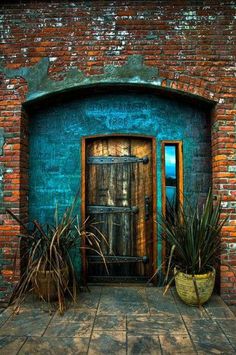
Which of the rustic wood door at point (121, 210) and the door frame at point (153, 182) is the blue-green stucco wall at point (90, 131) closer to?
the door frame at point (153, 182)

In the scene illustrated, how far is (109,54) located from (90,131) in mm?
949

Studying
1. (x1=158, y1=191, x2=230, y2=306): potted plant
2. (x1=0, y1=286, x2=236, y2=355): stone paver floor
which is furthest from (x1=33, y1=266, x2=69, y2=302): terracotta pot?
(x1=158, y1=191, x2=230, y2=306): potted plant

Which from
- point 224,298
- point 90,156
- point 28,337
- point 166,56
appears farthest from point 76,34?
point 224,298

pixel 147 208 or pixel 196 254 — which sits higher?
pixel 147 208

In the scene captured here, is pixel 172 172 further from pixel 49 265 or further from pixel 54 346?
pixel 54 346

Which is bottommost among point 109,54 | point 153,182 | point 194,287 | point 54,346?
point 54,346

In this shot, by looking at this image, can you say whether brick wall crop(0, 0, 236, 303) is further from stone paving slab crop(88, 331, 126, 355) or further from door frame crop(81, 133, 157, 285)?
stone paving slab crop(88, 331, 126, 355)

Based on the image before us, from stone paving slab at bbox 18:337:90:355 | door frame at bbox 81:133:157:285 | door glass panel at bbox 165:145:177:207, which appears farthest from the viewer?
door glass panel at bbox 165:145:177:207

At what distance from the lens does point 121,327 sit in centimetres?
271

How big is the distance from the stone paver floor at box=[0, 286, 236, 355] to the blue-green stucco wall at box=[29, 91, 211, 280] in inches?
49.1

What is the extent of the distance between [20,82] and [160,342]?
3.12 m

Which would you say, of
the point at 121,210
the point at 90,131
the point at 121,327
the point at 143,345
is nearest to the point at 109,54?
the point at 90,131

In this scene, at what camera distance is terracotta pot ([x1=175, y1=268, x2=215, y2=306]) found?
3.09 meters

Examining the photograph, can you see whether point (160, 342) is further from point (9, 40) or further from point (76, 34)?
point (9, 40)
